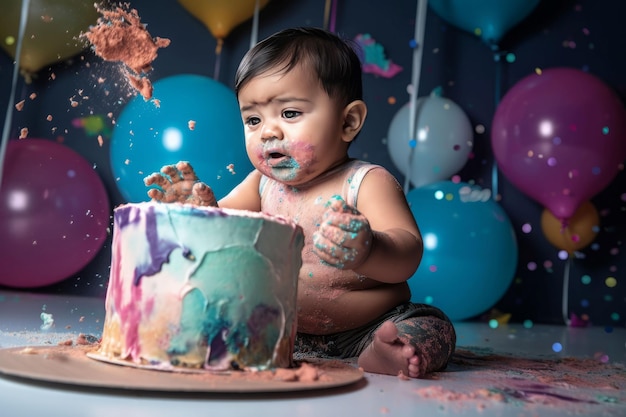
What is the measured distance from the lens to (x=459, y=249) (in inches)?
110

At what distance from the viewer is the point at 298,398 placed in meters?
1.06

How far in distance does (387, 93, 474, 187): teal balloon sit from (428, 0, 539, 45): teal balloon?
Result: 1.13 ft

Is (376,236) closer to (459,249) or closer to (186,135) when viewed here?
(186,135)

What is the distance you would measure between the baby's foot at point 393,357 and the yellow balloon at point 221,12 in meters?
2.16

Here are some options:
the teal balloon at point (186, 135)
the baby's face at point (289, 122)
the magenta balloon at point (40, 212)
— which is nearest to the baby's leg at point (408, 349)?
the baby's face at point (289, 122)

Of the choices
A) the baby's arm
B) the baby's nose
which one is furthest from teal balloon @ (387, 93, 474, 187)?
the baby's nose

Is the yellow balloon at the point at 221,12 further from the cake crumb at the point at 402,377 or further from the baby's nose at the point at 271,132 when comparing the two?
the cake crumb at the point at 402,377

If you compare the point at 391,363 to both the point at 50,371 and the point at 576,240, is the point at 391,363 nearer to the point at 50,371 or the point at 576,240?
the point at 50,371

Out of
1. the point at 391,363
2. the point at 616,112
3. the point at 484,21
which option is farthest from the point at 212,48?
the point at 391,363

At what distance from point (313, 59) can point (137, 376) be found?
0.78 meters

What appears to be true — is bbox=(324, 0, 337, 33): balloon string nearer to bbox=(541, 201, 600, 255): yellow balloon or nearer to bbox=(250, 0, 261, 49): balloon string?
bbox=(250, 0, 261, 49): balloon string

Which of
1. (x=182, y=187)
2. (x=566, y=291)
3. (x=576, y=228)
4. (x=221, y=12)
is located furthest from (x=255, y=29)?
(x=182, y=187)

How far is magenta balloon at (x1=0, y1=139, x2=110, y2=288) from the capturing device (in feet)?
8.82

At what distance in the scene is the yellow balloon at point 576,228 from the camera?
3.23 m
